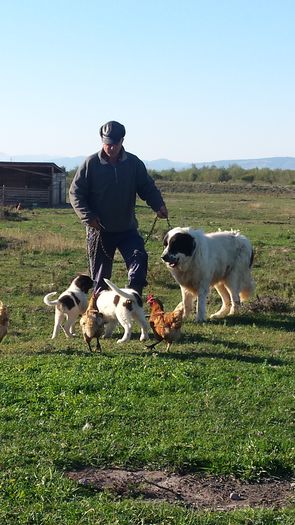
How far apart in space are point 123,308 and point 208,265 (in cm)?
256

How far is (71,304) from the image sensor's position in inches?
447

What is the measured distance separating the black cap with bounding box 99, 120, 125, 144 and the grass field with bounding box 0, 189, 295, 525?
2.73 m

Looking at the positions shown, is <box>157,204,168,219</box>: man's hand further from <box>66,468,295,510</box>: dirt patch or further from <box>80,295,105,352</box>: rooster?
<box>66,468,295,510</box>: dirt patch

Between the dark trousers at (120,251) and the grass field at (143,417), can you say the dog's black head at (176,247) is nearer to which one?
the dark trousers at (120,251)

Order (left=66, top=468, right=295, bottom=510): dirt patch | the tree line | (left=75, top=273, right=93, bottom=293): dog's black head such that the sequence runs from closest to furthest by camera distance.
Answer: (left=66, top=468, right=295, bottom=510): dirt patch, (left=75, top=273, right=93, bottom=293): dog's black head, the tree line

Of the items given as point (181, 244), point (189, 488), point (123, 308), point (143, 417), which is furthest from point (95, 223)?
point (189, 488)

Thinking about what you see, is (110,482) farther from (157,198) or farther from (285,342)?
(157,198)

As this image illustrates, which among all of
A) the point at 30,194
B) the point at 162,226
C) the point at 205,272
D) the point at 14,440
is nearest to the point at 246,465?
the point at 14,440

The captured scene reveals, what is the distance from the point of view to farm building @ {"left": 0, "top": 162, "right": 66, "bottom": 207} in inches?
1996

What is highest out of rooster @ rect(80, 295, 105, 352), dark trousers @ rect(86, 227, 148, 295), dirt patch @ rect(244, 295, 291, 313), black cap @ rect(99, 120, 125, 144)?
black cap @ rect(99, 120, 125, 144)

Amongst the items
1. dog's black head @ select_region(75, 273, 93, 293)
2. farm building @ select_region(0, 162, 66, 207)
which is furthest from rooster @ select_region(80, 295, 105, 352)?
farm building @ select_region(0, 162, 66, 207)

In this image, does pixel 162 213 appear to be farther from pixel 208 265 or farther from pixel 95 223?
pixel 208 265

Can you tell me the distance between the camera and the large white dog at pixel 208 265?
11867 millimetres

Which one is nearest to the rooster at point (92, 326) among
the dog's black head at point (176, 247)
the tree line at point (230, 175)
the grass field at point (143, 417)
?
the grass field at point (143, 417)
